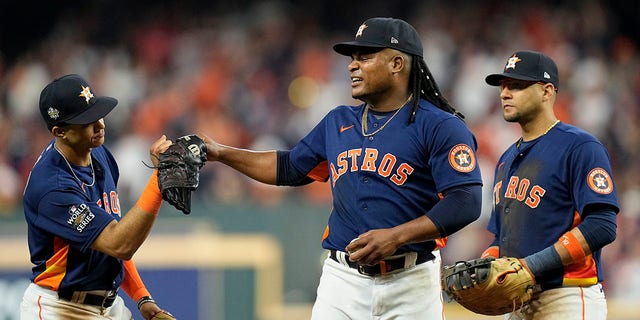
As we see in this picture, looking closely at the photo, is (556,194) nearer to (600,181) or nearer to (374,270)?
(600,181)

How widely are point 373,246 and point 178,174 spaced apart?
97 centimetres

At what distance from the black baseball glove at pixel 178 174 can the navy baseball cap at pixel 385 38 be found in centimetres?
92

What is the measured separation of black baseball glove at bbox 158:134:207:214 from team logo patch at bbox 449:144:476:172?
1.21 metres

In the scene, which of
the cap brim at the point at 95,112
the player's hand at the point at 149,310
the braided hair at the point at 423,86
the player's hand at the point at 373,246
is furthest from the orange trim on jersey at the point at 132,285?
the braided hair at the point at 423,86

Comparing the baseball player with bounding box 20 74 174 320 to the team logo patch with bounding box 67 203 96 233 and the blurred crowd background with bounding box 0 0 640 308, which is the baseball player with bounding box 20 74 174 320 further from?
the blurred crowd background with bounding box 0 0 640 308

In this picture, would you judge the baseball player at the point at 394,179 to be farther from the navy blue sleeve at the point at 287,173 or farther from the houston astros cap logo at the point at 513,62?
the houston astros cap logo at the point at 513,62

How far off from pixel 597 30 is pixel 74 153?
9.46 metres

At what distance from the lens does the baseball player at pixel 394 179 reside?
4598 millimetres

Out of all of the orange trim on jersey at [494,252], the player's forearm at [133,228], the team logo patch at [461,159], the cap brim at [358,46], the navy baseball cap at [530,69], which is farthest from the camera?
the orange trim on jersey at [494,252]

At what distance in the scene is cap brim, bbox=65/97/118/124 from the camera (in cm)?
486

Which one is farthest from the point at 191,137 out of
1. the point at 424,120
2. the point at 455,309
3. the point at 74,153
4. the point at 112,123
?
the point at 112,123

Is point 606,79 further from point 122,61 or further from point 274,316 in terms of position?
point 122,61

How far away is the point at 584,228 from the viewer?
4.74 metres

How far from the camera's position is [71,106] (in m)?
4.90
